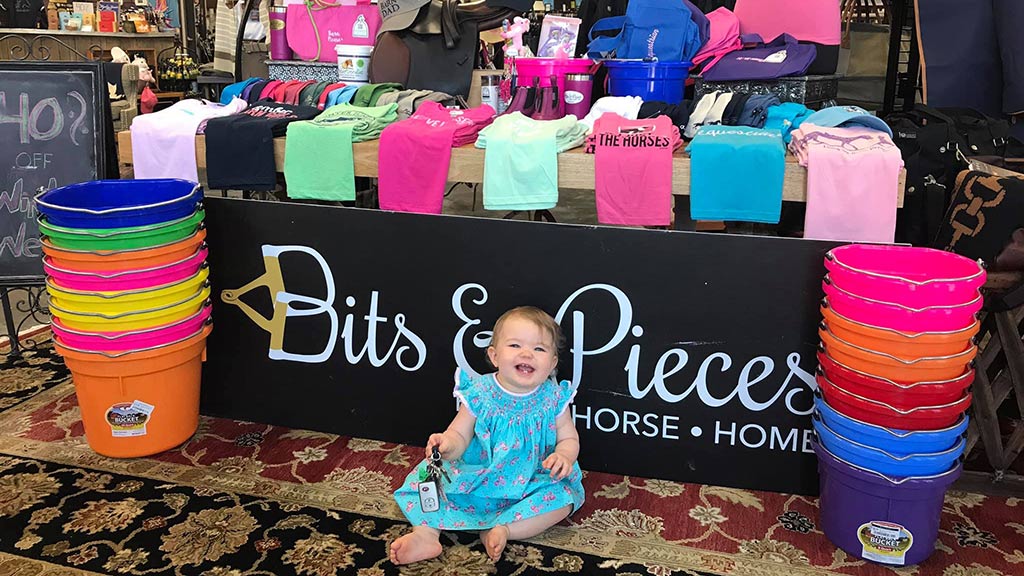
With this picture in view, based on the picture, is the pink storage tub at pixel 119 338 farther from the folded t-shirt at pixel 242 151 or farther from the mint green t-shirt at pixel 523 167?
the mint green t-shirt at pixel 523 167

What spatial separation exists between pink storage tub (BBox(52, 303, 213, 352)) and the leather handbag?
1674 millimetres

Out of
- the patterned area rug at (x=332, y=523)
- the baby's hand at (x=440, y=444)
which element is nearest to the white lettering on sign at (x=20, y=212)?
the patterned area rug at (x=332, y=523)

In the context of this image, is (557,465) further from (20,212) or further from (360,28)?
(360,28)

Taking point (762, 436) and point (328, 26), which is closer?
point (762, 436)

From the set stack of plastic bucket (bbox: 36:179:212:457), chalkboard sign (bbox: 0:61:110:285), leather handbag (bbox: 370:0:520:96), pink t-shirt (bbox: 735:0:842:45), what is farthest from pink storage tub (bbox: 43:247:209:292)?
pink t-shirt (bbox: 735:0:842:45)

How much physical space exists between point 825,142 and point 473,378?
1.20m

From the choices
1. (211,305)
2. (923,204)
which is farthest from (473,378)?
(923,204)

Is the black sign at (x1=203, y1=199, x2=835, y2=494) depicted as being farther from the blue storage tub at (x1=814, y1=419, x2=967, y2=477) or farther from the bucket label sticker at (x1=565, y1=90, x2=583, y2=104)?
the bucket label sticker at (x1=565, y1=90, x2=583, y2=104)

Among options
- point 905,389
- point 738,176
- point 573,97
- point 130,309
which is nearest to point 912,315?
point 905,389

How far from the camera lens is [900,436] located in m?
1.82

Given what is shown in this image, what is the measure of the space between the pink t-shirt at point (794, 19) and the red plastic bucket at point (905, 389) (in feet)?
6.49

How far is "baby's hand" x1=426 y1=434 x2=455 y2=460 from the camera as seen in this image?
1.96m

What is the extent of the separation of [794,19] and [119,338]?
2.83 metres

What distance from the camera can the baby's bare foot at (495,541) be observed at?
1909 mm
